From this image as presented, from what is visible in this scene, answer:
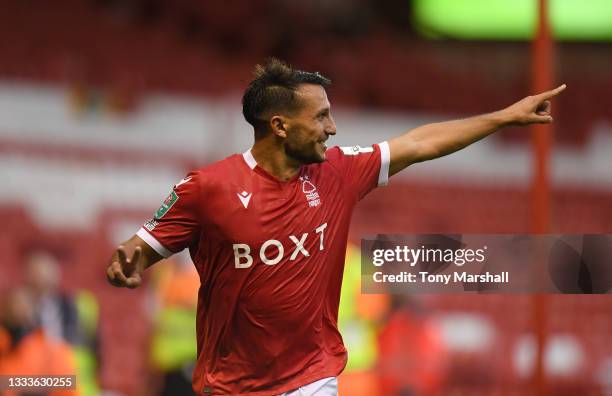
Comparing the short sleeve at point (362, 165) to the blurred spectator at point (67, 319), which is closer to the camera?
the short sleeve at point (362, 165)

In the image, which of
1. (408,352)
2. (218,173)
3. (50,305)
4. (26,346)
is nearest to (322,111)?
(218,173)

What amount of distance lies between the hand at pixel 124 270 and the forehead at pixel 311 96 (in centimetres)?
69

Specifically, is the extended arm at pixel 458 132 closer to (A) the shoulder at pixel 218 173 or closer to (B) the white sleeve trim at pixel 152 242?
(A) the shoulder at pixel 218 173

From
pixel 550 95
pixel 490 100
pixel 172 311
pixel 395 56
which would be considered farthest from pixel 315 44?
pixel 550 95

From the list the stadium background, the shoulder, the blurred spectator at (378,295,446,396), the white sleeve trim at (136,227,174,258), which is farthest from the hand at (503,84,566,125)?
the blurred spectator at (378,295,446,396)

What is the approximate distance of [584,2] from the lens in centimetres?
1303

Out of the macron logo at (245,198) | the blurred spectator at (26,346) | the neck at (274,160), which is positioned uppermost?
the neck at (274,160)

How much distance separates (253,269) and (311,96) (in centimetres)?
57

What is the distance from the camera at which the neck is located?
3.67 metres

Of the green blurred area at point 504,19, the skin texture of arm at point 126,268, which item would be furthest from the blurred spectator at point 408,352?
the green blurred area at point 504,19

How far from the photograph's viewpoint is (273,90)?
3643 millimetres

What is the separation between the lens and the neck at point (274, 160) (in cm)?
367

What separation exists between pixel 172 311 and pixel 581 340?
3836 mm

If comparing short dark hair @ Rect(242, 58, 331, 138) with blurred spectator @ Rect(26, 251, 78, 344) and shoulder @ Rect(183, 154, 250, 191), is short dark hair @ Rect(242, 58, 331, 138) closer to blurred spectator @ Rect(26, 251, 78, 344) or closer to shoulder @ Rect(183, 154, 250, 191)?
shoulder @ Rect(183, 154, 250, 191)
